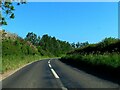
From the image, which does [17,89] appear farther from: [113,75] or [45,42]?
[45,42]

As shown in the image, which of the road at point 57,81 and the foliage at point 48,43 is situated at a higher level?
the foliage at point 48,43

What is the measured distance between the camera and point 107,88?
47.0ft

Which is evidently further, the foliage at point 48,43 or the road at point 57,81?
the foliage at point 48,43

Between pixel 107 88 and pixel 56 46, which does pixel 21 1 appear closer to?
pixel 107 88

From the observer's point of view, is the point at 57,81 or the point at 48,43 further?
the point at 48,43

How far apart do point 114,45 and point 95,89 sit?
29.2 meters

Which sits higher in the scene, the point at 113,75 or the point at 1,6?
the point at 1,6

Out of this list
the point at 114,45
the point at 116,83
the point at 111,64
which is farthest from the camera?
the point at 114,45

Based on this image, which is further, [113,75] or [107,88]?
[113,75]

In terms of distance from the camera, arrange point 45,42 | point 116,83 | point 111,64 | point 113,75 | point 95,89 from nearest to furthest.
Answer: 1. point 95,89
2. point 116,83
3. point 113,75
4. point 111,64
5. point 45,42

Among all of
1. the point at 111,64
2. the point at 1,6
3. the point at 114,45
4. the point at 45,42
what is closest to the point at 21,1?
the point at 1,6

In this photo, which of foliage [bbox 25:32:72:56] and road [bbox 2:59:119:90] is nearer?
road [bbox 2:59:119:90]

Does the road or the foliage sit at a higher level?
the foliage

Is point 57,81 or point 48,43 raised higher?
point 48,43
